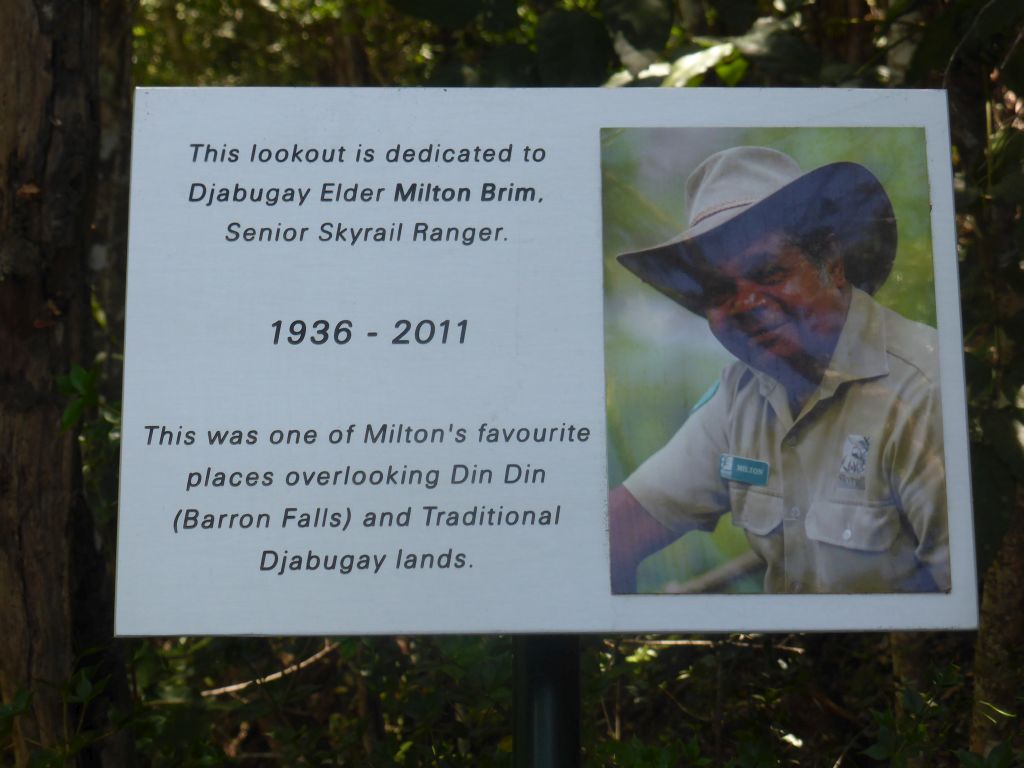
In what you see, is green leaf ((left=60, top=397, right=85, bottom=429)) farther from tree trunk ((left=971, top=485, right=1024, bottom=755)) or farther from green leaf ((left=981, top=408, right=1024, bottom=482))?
tree trunk ((left=971, top=485, right=1024, bottom=755))

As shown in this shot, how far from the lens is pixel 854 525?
1.43 m

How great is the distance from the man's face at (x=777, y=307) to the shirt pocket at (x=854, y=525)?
18 cm

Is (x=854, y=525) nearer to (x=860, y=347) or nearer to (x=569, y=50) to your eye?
(x=860, y=347)

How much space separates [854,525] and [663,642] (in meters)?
1.10

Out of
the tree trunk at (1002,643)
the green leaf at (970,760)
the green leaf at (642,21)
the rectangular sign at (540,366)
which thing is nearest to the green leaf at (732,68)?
the green leaf at (642,21)

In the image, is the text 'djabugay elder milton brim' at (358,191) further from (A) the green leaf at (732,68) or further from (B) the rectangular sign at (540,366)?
(A) the green leaf at (732,68)

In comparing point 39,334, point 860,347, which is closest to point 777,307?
point 860,347

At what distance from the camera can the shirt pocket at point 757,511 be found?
4.69 ft

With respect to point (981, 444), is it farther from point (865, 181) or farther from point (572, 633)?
point (572, 633)

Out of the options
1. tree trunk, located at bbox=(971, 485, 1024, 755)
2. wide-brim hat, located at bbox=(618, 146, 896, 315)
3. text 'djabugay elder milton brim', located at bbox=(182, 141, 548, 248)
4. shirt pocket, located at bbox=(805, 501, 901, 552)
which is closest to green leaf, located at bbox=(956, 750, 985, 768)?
shirt pocket, located at bbox=(805, 501, 901, 552)

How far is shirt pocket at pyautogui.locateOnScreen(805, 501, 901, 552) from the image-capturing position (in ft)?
4.68

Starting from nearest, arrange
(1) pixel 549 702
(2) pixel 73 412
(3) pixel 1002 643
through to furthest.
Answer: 1. (1) pixel 549 702
2. (2) pixel 73 412
3. (3) pixel 1002 643

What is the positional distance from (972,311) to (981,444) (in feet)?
1.48

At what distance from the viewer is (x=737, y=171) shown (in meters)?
1.50
